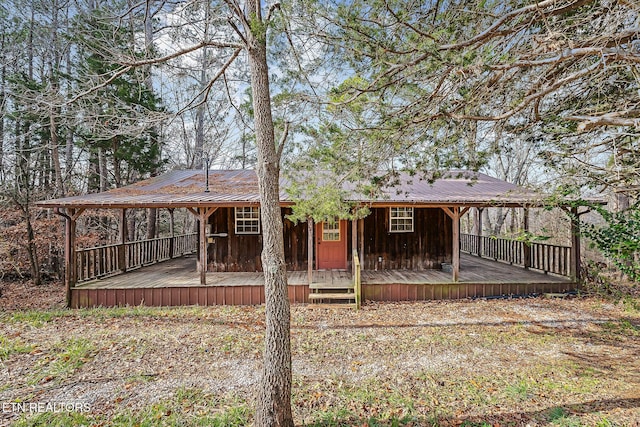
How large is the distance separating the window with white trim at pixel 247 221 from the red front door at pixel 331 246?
204cm

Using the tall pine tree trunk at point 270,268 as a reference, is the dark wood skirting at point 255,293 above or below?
below

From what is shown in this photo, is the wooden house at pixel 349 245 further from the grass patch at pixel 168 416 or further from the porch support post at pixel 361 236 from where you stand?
the grass patch at pixel 168 416

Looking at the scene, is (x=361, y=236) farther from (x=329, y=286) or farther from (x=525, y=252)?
(x=525, y=252)

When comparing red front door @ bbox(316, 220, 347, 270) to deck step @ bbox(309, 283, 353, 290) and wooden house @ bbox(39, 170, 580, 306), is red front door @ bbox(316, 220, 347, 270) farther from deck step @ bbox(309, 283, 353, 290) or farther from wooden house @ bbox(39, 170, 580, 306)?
deck step @ bbox(309, 283, 353, 290)

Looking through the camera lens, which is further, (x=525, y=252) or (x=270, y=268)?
(x=525, y=252)

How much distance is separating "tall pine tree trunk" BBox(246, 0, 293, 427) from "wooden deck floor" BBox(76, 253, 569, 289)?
15.7ft

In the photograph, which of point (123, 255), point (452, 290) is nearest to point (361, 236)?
point (452, 290)

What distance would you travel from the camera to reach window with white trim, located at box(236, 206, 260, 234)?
9.52 metres

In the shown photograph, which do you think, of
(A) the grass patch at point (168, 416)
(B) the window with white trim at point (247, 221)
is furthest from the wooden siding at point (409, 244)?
(A) the grass patch at point (168, 416)

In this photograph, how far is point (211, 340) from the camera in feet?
18.0

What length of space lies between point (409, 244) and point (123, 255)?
948 centimetres

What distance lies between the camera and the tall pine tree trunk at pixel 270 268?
119 inches

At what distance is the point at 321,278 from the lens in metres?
8.52

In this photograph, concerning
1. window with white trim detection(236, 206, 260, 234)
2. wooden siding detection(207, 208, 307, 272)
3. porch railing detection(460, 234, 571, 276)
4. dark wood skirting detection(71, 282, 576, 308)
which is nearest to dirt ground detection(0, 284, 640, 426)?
dark wood skirting detection(71, 282, 576, 308)
